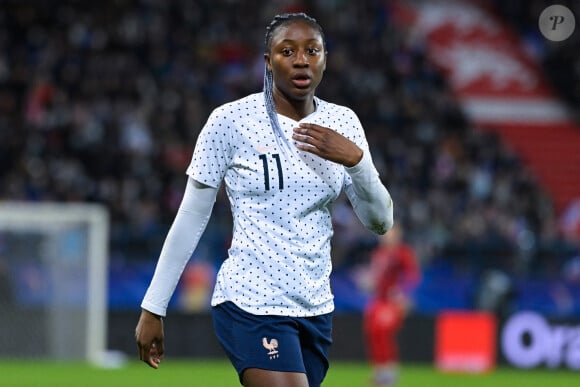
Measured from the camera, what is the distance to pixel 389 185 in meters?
18.8

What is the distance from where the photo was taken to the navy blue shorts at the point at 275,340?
414cm

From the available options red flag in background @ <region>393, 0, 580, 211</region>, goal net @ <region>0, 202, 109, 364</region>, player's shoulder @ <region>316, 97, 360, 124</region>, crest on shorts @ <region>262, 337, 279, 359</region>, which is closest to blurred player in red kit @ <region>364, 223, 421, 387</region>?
goal net @ <region>0, 202, 109, 364</region>

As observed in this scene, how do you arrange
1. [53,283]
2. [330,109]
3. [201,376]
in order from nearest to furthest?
1. [330,109]
2. [201,376]
3. [53,283]

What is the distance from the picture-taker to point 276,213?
4211 millimetres

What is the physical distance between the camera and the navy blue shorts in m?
4.14

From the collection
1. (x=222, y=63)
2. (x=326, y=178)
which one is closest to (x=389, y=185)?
(x=222, y=63)

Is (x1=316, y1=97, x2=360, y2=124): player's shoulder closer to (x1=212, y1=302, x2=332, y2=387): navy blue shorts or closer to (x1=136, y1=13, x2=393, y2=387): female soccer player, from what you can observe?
(x1=136, y1=13, x2=393, y2=387): female soccer player

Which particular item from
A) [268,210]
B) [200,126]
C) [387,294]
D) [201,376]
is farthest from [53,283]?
[268,210]

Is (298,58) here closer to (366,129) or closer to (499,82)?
(366,129)

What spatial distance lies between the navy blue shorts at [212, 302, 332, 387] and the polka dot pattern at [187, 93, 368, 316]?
0.03m

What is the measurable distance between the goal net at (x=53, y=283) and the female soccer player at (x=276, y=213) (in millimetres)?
11422

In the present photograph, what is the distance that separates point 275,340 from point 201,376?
362 inches

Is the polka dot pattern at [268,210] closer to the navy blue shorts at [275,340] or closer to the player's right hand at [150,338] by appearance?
the navy blue shorts at [275,340]

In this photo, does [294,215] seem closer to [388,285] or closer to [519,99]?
[388,285]
